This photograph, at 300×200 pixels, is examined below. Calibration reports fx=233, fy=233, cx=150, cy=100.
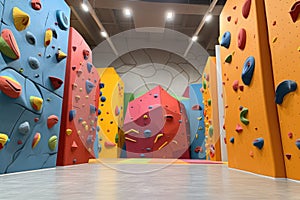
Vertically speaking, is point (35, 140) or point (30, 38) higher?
point (30, 38)

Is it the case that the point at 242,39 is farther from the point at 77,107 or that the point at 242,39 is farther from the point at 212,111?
the point at 212,111

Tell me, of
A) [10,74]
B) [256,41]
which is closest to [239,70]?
[256,41]

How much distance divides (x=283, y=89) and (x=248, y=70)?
426mm

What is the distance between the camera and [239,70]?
2168mm

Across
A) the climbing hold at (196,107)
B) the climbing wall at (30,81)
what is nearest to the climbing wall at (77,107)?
the climbing wall at (30,81)

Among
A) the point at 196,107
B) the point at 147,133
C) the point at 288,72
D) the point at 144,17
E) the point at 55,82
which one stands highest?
the point at 144,17

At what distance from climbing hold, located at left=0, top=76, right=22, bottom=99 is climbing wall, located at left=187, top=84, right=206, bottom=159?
4305mm

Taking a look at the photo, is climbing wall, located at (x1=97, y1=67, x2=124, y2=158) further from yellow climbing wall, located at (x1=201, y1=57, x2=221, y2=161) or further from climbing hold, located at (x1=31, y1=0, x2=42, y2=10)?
climbing hold, located at (x1=31, y1=0, x2=42, y2=10)

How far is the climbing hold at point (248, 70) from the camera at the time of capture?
72.6 inches

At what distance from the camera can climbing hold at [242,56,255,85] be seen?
184 centimetres

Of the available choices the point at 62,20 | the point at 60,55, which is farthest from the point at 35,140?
the point at 62,20

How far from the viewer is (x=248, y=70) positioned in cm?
187

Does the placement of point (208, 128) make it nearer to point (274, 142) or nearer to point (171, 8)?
point (171, 8)

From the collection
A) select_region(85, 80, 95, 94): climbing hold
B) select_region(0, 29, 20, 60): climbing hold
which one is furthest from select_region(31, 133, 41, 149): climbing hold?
select_region(85, 80, 95, 94): climbing hold
